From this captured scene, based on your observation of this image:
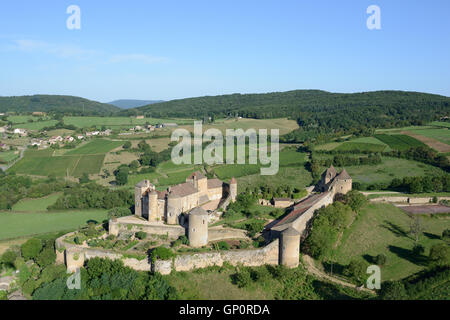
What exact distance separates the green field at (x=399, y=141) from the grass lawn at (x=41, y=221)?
4521 centimetres

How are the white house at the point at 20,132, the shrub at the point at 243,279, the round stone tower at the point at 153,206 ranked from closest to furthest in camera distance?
the shrub at the point at 243,279
the round stone tower at the point at 153,206
the white house at the point at 20,132

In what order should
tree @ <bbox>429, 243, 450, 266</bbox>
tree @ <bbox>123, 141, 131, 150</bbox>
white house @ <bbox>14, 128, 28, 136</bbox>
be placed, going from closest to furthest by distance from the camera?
1. tree @ <bbox>429, 243, 450, 266</bbox>
2. tree @ <bbox>123, 141, 131, 150</bbox>
3. white house @ <bbox>14, 128, 28, 136</bbox>

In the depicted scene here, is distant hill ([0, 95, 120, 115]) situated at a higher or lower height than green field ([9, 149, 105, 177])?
higher

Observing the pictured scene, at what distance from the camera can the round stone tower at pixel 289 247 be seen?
26.7m

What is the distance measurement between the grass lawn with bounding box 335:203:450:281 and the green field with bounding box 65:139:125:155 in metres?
51.0

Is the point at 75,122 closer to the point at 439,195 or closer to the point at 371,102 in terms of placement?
the point at 371,102

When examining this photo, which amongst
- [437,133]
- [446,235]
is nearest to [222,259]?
[446,235]

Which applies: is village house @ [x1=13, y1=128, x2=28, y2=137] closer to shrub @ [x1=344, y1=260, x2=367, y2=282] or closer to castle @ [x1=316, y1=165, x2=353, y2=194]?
castle @ [x1=316, y1=165, x2=353, y2=194]

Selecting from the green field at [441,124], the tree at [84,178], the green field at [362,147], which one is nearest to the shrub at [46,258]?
the tree at [84,178]

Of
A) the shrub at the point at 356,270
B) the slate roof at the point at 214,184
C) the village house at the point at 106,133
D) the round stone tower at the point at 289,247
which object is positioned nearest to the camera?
the shrub at the point at 356,270

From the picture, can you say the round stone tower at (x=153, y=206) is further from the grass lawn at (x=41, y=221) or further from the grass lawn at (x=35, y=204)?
the grass lawn at (x=35, y=204)

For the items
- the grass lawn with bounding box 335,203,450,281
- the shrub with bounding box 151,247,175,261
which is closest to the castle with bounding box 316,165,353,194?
the grass lawn with bounding box 335,203,450,281

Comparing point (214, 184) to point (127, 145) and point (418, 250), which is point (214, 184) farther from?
point (127, 145)

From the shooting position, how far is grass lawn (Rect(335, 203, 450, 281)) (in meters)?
27.0
